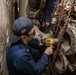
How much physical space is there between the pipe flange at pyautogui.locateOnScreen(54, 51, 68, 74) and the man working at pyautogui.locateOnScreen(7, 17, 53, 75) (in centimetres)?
22

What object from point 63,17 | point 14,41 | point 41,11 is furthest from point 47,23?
point 14,41

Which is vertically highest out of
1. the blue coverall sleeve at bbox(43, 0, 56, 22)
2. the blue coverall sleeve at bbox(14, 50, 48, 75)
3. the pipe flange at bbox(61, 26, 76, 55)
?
the blue coverall sleeve at bbox(43, 0, 56, 22)

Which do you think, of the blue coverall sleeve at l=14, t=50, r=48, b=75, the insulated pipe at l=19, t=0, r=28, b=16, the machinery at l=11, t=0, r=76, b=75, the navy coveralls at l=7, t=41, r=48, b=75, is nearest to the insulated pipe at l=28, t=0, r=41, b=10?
the insulated pipe at l=19, t=0, r=28, b=16

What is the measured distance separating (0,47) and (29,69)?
0.41 metres

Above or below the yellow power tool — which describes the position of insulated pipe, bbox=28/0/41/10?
above

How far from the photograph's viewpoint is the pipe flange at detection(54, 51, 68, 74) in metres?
2.50

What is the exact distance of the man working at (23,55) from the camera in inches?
86.0

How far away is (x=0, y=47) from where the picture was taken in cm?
227

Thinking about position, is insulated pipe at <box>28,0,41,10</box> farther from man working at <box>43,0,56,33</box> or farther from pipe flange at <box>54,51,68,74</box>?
pipe flange at <box>54,51,68,74</box>

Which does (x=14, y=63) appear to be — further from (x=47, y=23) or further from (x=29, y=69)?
(x=47, y=23)

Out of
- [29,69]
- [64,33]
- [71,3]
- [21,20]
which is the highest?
[71,3]

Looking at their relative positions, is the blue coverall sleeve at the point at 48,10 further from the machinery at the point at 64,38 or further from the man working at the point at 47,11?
the machinery at the point at 64,38

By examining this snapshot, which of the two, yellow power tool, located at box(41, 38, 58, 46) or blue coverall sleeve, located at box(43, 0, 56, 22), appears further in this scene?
blue coverall sleeve, located at box(43, 0, 56, 22)

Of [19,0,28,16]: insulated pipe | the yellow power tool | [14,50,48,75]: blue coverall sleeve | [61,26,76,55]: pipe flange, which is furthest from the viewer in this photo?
[19,0,28,16]: insulated pipe
